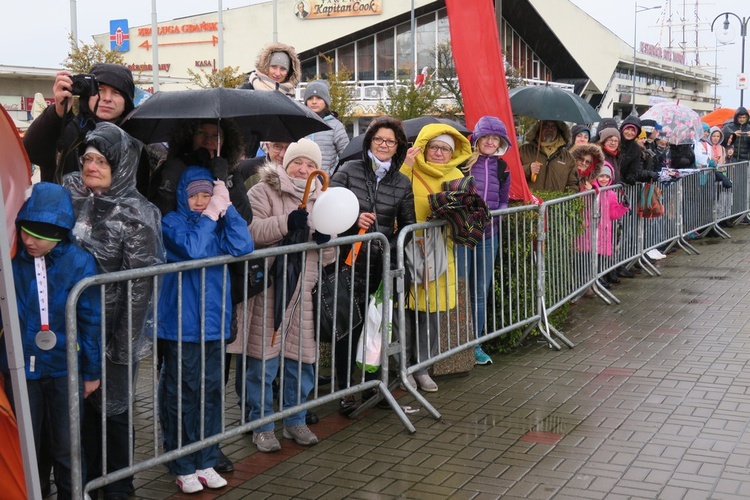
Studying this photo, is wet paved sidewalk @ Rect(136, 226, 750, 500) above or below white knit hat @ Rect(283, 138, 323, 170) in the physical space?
below

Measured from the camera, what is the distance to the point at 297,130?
20.4 ft

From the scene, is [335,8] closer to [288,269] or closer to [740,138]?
[740,138]

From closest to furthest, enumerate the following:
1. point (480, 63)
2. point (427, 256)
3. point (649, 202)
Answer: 1. point (427, 256)
2. point (480, 63)
3. point (649, 202)

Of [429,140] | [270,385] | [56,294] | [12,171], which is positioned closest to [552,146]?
[429,140]

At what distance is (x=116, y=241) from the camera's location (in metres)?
4.79

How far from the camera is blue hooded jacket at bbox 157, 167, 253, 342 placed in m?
5.14

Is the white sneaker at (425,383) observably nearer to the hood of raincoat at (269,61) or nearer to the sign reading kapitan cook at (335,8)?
the hood of raincoat at (269,61)

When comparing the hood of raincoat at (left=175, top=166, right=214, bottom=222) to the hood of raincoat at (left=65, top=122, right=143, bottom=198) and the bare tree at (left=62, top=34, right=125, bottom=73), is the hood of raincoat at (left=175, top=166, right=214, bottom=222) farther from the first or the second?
the bare tree at (left=62, top=34, right=125, bottom=73)

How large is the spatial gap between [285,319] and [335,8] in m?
63.6

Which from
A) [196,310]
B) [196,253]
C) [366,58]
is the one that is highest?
[366,58]

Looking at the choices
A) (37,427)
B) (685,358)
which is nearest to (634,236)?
(685,358)

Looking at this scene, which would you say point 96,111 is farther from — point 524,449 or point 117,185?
point 524,449

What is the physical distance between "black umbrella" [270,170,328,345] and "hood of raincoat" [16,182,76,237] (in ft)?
5.07

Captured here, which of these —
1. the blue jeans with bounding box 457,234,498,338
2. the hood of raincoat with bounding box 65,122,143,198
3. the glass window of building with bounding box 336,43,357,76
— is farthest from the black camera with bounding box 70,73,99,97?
the glass window of building with bounding box 336,43,357,76
